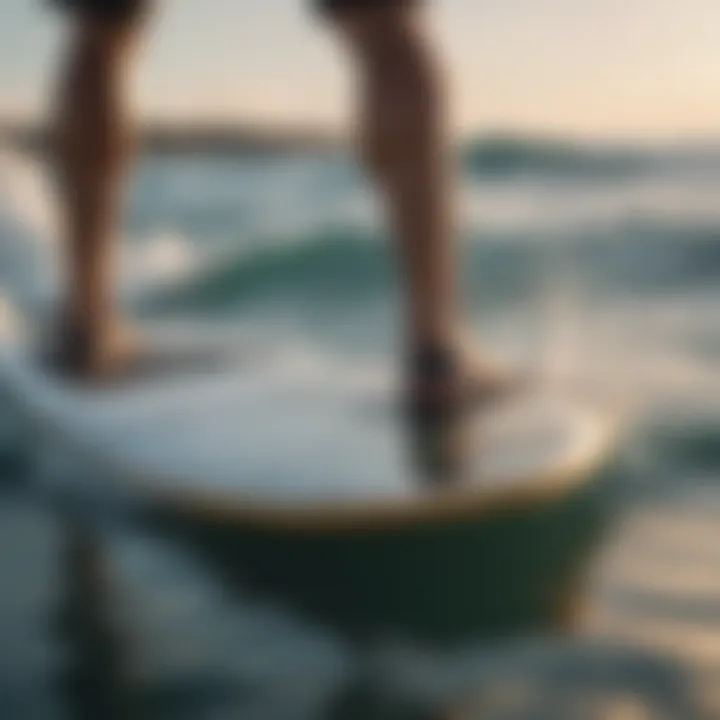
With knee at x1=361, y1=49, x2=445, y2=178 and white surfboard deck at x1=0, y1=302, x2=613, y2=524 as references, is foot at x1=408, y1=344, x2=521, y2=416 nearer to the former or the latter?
white surfboard deck at x1=0, y1=302, x2=613, y2=524

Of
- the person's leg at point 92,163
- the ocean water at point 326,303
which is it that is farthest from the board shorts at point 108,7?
the ocean water at point 326,303

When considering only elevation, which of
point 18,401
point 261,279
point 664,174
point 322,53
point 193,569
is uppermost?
point 322,53

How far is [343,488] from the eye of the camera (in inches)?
35.9

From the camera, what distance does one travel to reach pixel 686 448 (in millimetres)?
1060

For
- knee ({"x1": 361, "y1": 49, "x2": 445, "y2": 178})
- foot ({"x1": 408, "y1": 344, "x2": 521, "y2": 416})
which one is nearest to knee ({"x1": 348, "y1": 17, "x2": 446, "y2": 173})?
knee ({"x1": 361, "y1": 49, "x2": 445, "y2": 178})

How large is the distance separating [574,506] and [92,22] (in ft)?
1.98

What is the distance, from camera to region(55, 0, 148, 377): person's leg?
1143mm

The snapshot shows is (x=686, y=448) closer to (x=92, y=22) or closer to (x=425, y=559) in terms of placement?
(x=425, y=559)

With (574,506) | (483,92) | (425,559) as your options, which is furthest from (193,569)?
(483,92)

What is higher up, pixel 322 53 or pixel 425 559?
pixel 322 53

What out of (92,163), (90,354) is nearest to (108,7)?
(92,163)

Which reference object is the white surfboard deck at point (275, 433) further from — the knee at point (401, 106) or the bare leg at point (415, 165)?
the knee at point (401, 106)

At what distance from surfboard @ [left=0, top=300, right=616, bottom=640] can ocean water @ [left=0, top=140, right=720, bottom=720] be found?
0.12 feet

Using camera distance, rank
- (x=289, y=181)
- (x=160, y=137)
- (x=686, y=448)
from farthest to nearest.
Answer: (x=289, y=181) → (x=160, y=137) → (x=686, y=448)
